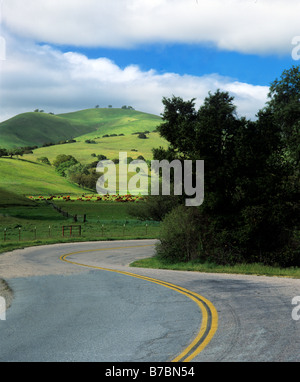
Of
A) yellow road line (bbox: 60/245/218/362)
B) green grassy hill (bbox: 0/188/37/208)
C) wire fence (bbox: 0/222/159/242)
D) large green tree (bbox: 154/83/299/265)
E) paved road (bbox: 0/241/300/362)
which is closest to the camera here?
yellow road line (bbox: 60/245/218/362)

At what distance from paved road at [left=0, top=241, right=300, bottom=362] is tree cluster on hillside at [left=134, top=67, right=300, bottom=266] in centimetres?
881

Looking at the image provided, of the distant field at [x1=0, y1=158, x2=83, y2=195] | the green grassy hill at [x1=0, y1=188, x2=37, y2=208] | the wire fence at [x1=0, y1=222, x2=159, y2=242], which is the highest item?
the distant field at [x1=0, y1=158, x2=83, y2=195]

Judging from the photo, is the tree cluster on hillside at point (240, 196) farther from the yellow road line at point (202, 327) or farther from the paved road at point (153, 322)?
the yellow road line at point (202, 327)

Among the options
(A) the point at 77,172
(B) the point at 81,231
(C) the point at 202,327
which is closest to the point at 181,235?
(C) the point at 202,327

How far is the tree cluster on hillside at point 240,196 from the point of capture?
77.2ft

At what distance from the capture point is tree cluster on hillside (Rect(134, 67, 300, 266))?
23531 mm

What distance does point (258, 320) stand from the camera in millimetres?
8945

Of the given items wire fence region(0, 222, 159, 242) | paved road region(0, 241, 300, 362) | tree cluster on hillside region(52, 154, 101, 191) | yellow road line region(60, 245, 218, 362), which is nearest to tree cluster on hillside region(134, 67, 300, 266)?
paved road region(0, 241, 300, 362)

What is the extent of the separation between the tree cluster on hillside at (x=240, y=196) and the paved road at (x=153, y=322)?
8808 millimetres

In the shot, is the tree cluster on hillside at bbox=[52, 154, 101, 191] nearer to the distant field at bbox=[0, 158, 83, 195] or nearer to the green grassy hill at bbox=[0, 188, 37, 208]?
the distant field at bbox=[0, 158, 83, 195]

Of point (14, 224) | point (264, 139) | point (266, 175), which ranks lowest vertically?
point (14, 224)
